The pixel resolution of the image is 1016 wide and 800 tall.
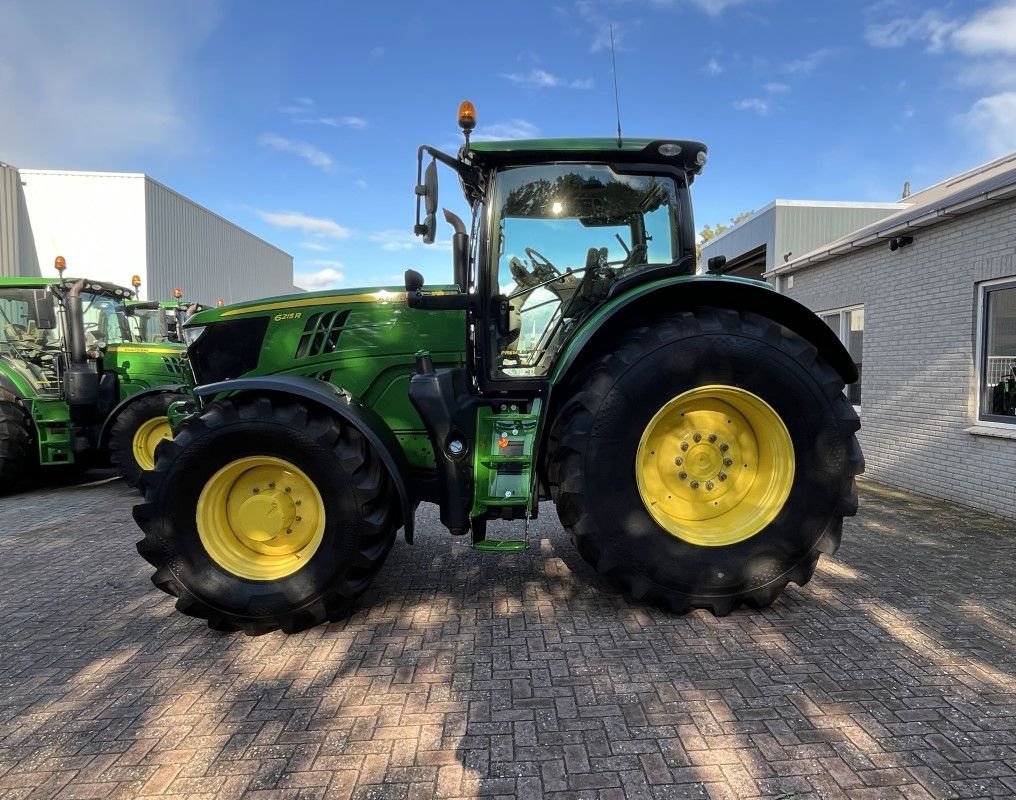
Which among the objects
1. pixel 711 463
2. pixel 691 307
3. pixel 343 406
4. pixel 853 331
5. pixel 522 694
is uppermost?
pixel 853 331

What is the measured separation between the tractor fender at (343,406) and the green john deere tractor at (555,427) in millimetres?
14

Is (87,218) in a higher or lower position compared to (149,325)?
higher

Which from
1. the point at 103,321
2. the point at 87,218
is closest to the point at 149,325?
the point at 103,321

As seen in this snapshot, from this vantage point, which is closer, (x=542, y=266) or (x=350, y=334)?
(x=542, y=266)

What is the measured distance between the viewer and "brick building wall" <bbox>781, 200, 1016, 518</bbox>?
5.06 meters

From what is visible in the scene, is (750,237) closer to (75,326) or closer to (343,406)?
(343,406)

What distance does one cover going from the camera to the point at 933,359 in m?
5.73

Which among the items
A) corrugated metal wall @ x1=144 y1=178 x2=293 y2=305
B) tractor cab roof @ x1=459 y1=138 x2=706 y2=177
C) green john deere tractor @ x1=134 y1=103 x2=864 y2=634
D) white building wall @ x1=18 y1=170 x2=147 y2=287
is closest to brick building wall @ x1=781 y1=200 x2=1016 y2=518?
green john deere tractor @ x1=134 y1=103 x2=864 y2=634

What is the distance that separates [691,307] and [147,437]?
600 centimetres

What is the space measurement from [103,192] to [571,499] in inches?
685

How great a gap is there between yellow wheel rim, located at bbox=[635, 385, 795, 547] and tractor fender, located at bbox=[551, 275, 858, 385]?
1.69 feet

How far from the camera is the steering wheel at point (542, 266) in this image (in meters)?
Result: 3.30

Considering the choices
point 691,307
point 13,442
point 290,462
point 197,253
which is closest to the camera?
point 290,462

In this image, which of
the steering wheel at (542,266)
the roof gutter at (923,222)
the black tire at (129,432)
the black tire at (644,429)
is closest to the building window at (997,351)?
the roof gutter at (923,222)
